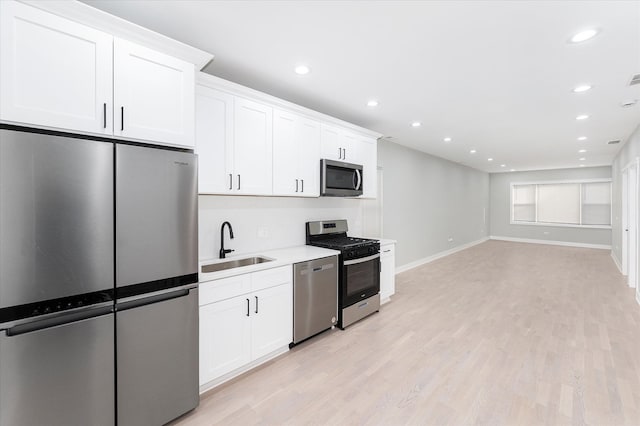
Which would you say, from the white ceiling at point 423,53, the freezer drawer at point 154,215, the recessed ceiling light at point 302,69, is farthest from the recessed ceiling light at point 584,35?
the freezer drawer at point 154,215

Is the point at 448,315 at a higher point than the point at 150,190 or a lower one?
Answer: lower

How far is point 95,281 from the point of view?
1600 millimetres

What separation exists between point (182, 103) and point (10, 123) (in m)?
0.86

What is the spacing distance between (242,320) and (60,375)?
1.20m

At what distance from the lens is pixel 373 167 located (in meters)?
4.41

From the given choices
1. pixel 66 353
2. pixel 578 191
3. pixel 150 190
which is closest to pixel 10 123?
pixel 150 190

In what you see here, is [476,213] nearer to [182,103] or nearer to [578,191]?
[578,191]

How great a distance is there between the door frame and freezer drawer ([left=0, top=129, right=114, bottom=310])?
643 cm

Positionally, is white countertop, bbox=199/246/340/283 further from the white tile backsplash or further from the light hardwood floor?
the light hardwood floor

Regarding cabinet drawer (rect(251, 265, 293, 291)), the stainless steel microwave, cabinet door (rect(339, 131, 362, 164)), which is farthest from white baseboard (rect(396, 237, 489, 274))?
cabinet drawer (rect(251, 265, 293, 291))

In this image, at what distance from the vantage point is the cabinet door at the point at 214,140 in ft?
8.07

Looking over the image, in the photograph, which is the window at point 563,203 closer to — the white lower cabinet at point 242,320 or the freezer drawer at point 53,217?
the white lower cabinet at point 242,320

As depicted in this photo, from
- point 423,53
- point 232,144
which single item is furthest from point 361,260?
point 423,53

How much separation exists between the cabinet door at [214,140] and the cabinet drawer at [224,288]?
2.52 feet
